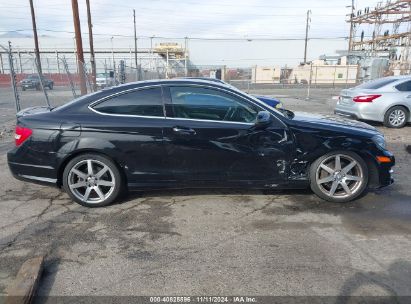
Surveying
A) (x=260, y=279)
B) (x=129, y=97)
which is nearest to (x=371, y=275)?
(x=260, y=279)

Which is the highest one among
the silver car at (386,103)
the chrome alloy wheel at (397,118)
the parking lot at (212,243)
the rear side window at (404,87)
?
the rear side window at (404,87)

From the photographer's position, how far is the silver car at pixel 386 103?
9289 millimetres

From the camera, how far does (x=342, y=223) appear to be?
151 inches

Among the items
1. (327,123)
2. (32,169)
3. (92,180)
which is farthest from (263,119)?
(32,169)

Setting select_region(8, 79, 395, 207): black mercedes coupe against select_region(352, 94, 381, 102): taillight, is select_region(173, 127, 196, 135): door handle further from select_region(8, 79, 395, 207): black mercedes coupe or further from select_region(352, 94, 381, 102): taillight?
select_region(352, 94, 381, 102): taillight

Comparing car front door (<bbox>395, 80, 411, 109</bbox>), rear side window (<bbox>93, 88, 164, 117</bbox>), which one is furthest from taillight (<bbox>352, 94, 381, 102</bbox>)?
A: rear side window (<bbox>93, 88, 164, 117</bbox>)

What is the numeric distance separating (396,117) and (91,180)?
28.0 ft

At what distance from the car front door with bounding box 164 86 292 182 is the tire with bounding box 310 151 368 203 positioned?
0.44 metres

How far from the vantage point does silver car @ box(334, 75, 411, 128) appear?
9289mm

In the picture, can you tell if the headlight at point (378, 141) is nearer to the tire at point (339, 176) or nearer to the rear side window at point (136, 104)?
the tire at point (339, 176)

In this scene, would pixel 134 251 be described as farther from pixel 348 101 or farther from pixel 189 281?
pixel 348 101

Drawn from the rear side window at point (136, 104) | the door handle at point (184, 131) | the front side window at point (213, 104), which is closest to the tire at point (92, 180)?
the rear side window at point (136, 104)

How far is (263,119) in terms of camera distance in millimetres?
4008

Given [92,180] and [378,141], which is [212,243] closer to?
[92,180]
